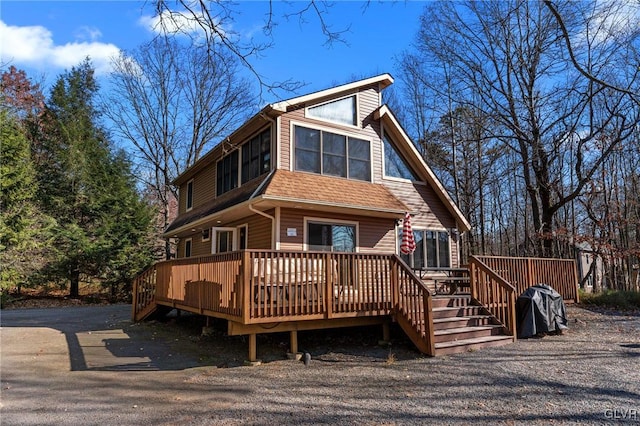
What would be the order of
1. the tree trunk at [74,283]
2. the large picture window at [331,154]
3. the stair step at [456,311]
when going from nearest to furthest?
the stair step at [456,311] < the large picture window at [331,154] < the tree trunk at [74,283]

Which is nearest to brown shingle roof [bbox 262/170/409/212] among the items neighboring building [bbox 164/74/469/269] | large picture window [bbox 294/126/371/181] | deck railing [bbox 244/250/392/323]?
neighboring building [bbox 164/74/469/269]

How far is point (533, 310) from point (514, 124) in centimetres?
1062

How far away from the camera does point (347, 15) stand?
15.0ft

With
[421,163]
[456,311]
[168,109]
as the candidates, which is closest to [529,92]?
[421,163]

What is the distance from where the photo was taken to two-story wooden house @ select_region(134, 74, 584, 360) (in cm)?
705

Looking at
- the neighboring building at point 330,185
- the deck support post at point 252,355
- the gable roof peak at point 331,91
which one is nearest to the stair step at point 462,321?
the deck support post at point 252,355

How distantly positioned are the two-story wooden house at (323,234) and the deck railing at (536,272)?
1.33m

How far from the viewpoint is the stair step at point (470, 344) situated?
23.2ft

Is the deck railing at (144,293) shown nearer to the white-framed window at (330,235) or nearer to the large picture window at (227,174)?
the large picture window at (227,174)

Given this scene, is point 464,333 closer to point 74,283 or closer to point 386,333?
point 386,333

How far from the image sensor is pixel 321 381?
19.1 feet

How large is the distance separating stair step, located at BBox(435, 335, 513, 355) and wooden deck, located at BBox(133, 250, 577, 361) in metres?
0.02

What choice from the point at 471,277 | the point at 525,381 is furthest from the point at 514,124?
the point at 525,381

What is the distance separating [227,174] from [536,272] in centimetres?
976
